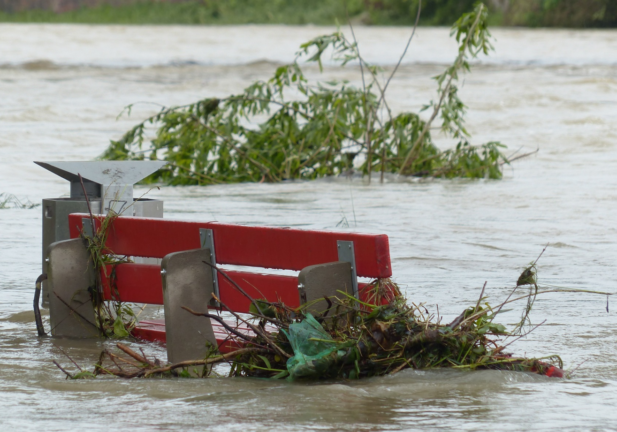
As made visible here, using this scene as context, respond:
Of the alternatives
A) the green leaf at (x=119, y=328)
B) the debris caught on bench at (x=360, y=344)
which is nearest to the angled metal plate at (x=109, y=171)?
the green leaf at (x=119, y=328)

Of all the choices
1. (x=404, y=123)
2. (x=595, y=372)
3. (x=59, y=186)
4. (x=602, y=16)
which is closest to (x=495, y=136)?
(x=404, y=123)

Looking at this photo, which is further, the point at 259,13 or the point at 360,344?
the point at 259,13

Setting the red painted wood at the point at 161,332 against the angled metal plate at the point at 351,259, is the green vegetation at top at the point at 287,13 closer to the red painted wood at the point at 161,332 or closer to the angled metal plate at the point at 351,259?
the red painted wood at the point at 161,332

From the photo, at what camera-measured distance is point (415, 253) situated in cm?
767

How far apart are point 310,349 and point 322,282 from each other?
276 mm

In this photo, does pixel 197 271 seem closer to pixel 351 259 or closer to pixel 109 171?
pixel 351 259

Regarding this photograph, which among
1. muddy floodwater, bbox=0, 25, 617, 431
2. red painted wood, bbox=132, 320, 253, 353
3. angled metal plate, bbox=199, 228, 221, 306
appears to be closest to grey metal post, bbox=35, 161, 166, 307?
red painted wood, bbox=132, 320, 253, 353

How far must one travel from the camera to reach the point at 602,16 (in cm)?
6203

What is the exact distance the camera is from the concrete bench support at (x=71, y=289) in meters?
4.92

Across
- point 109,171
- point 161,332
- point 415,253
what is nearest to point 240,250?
point 161,332

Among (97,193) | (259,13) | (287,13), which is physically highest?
(259,13)

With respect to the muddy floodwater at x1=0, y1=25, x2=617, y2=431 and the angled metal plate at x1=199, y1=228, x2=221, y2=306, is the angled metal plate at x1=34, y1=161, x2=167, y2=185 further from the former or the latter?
the angled metal plate at x1=199, y1=228, x2=221, y2=306

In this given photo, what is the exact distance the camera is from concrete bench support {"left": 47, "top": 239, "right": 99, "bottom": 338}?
4.92 m

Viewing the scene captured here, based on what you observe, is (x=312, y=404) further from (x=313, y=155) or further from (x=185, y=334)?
(x=313, y=155)
